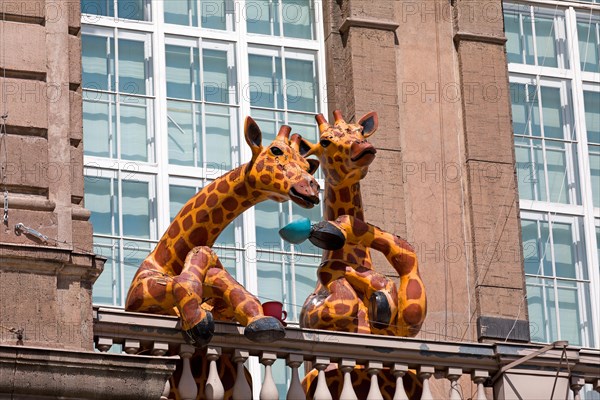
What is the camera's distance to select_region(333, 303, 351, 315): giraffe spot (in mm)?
19766

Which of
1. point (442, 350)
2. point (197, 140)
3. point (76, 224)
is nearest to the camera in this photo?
point (76, 224)

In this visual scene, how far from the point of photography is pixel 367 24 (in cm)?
2323

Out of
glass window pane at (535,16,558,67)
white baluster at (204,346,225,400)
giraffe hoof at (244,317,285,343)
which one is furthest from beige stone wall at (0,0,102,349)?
glass window pane at (535,16,558,67)

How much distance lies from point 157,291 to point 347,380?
6.03 ft

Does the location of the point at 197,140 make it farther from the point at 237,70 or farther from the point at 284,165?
the point at 284,165

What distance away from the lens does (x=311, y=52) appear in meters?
23.5

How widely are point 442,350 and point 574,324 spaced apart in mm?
4317

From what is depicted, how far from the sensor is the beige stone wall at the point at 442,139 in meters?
22.5

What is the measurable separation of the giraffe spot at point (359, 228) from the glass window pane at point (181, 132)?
9.59 ft

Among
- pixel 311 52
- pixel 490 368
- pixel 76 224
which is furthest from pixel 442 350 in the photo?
pixel 311 52

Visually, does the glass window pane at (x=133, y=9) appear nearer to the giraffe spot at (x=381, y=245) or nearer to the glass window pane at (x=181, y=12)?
the glass window pane at (x=181, y=12)

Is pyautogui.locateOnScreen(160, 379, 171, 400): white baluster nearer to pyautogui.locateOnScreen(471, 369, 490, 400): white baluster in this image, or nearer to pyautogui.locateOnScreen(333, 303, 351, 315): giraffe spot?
pyautogui.locateOnScreen(333, 303, 351, 315): giraffe spot

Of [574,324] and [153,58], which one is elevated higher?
[153,58]

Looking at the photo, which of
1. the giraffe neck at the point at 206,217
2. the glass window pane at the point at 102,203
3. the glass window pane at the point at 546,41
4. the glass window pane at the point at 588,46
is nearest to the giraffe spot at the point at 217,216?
the giraffe neck at the point at 206,217
